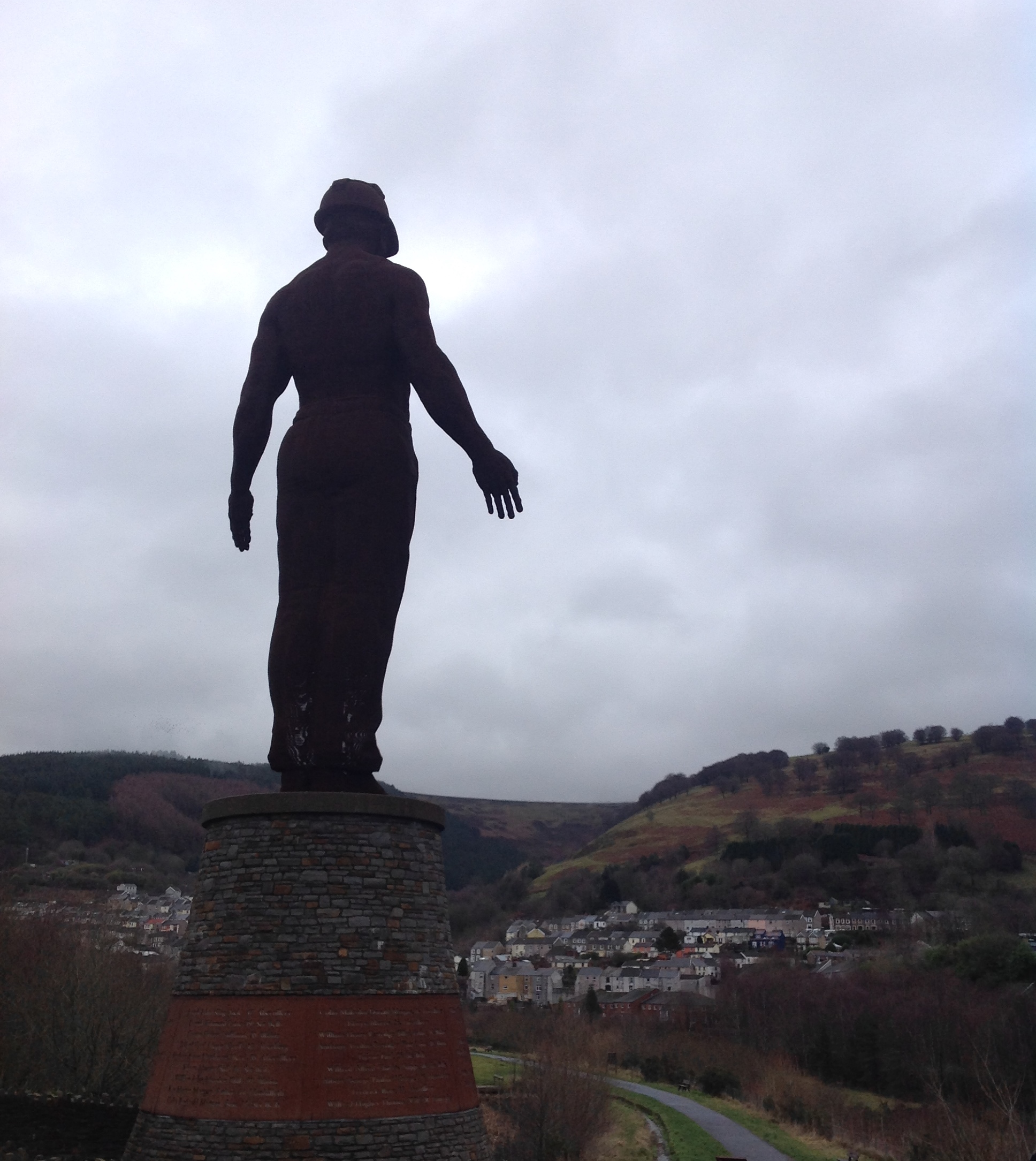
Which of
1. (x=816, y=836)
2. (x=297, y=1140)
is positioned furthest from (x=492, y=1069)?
(x=816, y=836)

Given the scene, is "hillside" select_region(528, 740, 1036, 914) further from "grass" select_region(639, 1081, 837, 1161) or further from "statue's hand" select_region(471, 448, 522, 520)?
"statue's hand" select_region(471, 448, 522, 520)

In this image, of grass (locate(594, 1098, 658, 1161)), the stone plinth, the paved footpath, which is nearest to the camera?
the stone plinth

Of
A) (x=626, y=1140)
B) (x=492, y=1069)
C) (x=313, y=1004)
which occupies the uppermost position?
(x=313, y=1004)

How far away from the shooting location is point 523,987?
82.2 meters

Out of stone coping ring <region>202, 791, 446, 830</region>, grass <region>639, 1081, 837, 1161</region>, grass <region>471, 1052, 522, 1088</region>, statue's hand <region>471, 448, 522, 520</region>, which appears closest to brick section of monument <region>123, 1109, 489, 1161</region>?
stone coping ring <region>202, 791, 446, 830</region>

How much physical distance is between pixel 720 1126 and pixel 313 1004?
2564 cm

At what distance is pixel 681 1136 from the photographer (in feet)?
95.2

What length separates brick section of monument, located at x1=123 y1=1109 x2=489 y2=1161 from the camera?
9.83 m

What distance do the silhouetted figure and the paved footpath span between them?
18.7 meters

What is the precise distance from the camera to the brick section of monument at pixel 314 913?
10.6 metres

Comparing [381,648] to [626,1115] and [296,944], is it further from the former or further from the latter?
[626,1115]

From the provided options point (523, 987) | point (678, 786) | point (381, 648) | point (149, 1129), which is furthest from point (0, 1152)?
point (678, 786)

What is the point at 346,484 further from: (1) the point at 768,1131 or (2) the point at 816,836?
(2) the point at 816,836

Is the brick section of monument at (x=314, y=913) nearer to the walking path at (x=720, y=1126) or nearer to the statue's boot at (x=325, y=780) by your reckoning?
the statue's boot at (x=325, y=780)
